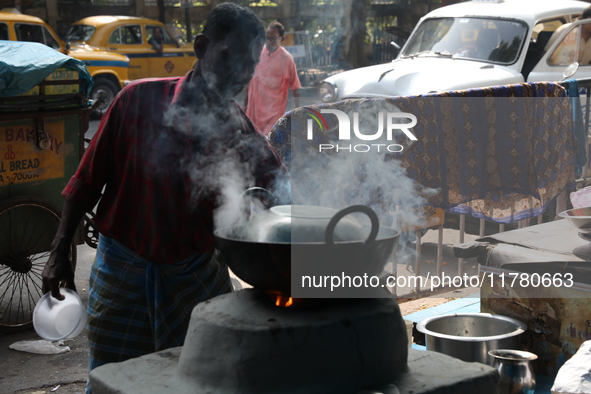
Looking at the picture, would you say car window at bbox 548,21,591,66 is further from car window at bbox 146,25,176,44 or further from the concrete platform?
car window at bbox 146,25,176,44

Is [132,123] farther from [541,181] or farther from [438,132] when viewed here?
[541,181]

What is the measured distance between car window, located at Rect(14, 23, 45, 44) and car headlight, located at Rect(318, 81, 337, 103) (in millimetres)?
7650

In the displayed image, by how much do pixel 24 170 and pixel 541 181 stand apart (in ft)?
11.4

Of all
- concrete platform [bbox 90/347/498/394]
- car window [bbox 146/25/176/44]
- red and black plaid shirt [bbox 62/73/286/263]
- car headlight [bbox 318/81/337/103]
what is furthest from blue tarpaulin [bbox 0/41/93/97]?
car window [bbox 146/25/176/44]

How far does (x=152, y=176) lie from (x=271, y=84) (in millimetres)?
5454

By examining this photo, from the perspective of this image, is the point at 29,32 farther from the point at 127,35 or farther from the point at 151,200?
the point at 151,200

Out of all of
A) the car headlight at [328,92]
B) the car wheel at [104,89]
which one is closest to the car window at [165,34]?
the car wheel at [104,89]

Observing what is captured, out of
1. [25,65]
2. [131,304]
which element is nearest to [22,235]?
[25,65]

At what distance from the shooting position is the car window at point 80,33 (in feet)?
51.1

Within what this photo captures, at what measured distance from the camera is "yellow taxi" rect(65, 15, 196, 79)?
1545 centimetres

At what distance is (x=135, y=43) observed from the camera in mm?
15969

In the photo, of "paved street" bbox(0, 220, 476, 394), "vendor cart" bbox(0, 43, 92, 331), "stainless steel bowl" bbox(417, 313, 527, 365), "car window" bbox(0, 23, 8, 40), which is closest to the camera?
"stainless steel bowl" bbox(417, 313, 527, 365)

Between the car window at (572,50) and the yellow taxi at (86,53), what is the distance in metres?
8.24

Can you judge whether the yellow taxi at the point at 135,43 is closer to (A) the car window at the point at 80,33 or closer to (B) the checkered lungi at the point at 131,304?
(A) the car window at the point at 80,33
